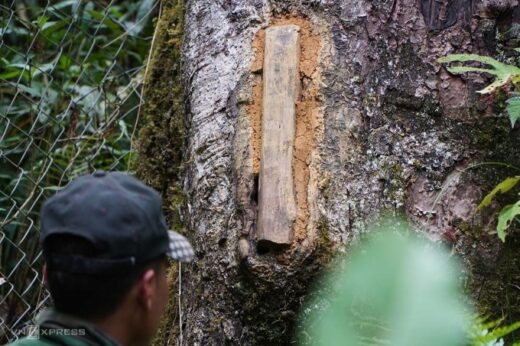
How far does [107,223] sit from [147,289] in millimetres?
136

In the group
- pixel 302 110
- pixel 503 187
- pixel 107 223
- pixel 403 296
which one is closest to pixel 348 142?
pixel 302 110

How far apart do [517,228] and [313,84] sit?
2.10 feet

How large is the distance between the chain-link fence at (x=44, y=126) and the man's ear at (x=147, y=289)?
151 cm

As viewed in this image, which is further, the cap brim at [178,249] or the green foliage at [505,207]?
the green foliage at [505,207]

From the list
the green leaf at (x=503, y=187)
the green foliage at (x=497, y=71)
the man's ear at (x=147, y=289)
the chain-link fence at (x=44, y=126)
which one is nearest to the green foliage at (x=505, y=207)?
the green leaf at (x=503, y=187)

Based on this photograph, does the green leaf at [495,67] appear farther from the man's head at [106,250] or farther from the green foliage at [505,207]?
the man's head at [106,250]

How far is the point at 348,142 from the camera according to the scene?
2324 mm

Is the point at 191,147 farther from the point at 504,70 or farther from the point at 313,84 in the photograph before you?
the point at 504,70

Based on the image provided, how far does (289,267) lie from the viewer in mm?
2156

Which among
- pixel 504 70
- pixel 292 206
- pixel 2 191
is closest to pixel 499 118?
pixel 504 70

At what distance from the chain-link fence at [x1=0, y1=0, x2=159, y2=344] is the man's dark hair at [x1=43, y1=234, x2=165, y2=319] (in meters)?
1.50

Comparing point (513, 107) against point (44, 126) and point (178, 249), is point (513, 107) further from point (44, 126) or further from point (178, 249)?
point (44, 126)

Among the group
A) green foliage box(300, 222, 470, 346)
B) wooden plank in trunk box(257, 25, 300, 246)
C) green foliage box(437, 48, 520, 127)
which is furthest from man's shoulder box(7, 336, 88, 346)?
green foliage box(437, 48, 520, 127)

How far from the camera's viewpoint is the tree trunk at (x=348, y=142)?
2262 mm
